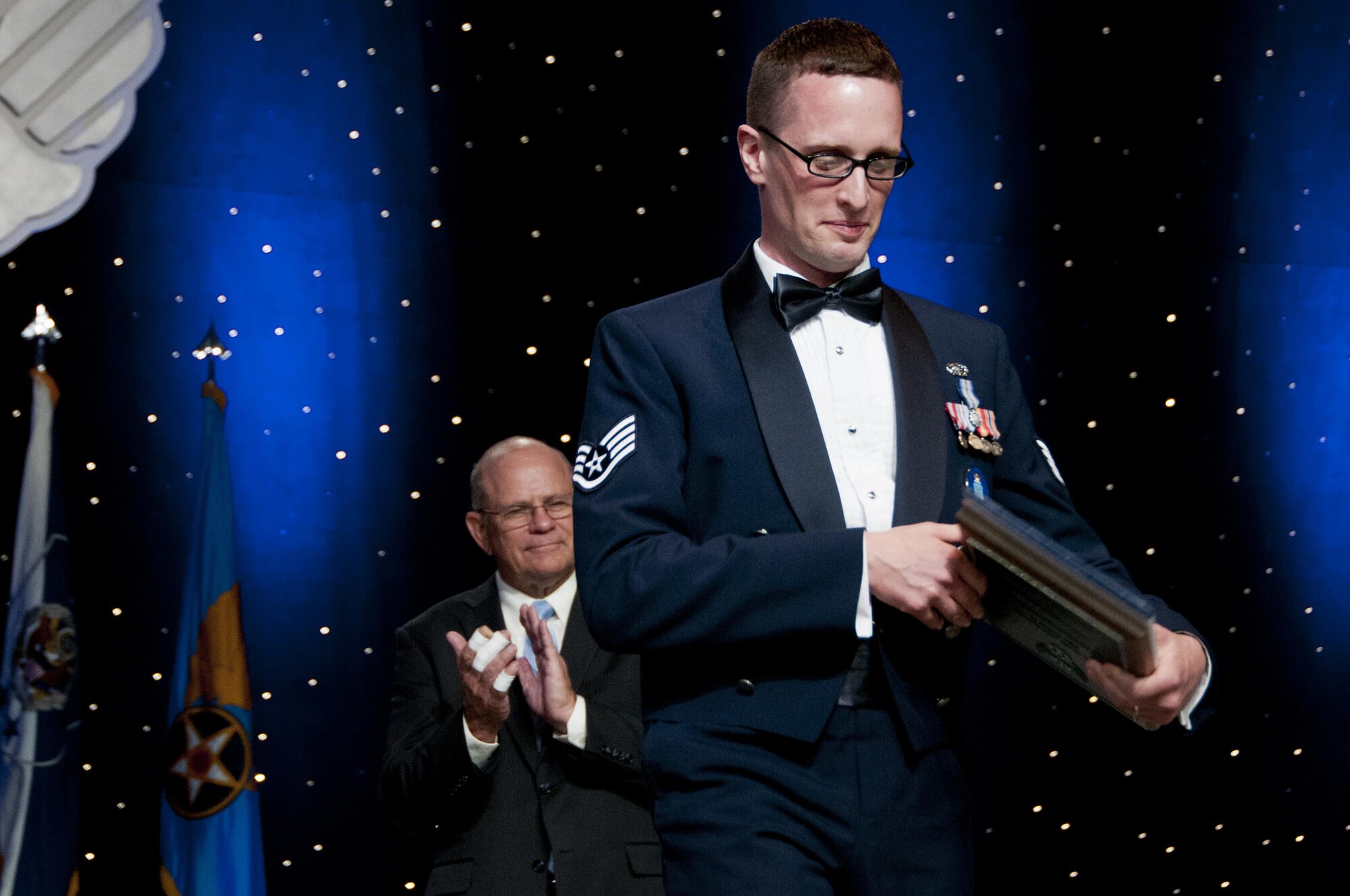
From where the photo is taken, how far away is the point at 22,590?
306cm

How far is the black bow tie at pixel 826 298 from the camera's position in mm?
1694

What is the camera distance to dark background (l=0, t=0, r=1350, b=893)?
3262 millimetres

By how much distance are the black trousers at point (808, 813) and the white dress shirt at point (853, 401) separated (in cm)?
23

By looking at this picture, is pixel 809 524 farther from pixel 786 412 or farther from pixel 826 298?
pixel 826 298

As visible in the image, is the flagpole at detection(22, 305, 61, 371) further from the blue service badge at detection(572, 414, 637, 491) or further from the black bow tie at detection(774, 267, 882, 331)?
the black bow tie at detection(774, 267, 882, 331)

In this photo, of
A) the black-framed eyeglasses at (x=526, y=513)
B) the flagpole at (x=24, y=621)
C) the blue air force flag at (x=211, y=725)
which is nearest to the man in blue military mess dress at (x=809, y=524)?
the black-framed eyeglasses at (x=526, y=513)

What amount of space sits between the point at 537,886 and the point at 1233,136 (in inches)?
93.1

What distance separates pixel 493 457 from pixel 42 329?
3.13ft

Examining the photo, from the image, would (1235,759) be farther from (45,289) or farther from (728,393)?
(45,289)

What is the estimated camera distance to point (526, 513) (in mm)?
3072

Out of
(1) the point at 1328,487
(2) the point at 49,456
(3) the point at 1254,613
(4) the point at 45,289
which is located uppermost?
(4) the point at 45,289

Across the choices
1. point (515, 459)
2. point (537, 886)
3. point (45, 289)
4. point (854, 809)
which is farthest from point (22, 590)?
point (854, 809)

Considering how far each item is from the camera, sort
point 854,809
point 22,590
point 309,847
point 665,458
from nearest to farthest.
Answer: point 854,809 → point 665,458 → point 22,590 → point 309,847

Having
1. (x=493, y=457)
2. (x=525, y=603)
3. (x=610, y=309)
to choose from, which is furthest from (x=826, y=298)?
(x=610, y=309)
